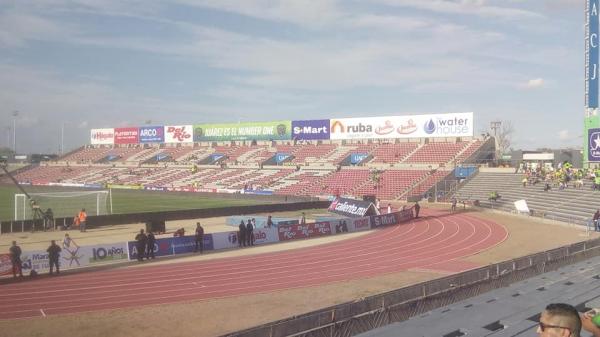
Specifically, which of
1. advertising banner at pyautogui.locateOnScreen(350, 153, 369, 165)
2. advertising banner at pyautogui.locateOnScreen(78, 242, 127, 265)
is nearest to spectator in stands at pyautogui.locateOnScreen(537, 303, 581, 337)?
advertising banner at pyautogui.locateOnScreen(78, 242, 127, 265)

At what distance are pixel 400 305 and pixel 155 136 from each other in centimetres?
9608

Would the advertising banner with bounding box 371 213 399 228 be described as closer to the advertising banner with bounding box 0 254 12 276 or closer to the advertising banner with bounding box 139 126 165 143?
the advertising banner with bounding box 0 254 12 276

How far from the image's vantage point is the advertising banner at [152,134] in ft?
329

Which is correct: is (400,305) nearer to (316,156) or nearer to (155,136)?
(316,156)

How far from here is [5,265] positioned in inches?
745

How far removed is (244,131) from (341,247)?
2562 inches

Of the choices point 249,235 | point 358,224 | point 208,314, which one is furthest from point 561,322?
point 358,224

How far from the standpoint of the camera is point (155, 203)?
53750 mm

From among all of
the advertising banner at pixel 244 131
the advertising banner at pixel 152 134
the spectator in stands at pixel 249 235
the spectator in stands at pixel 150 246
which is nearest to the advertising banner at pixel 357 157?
the advertising banner at pixel 244 131

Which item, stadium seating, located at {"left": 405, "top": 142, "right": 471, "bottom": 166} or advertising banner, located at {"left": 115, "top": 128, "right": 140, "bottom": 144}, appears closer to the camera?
stadium seating, located at {"left": 405, "top": 142, "right": 471, "bottom": 166}

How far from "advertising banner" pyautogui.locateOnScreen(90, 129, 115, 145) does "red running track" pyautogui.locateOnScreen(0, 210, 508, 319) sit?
9033 centimetres

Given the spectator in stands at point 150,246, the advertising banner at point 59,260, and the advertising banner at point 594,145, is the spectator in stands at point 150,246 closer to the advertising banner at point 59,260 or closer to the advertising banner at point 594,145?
the advertising banner at point 59,260

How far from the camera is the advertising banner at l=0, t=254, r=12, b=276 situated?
61.8 ft

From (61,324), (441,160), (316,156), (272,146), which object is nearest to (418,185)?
(441,160)
